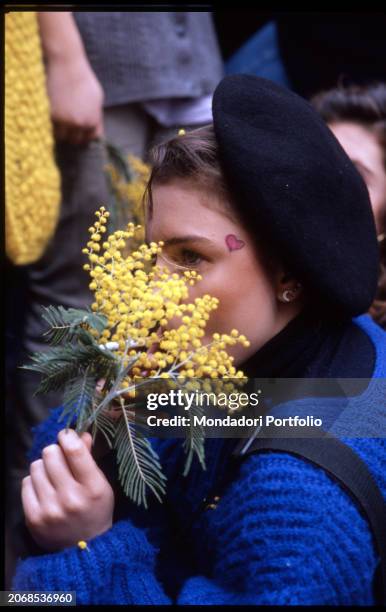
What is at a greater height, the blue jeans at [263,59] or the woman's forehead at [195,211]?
the woman's forehead at [195,211]

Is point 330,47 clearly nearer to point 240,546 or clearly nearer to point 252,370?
point 252,370

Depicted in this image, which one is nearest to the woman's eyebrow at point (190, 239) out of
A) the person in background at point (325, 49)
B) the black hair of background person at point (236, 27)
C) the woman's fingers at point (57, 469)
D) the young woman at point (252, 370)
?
the young woman at point (252, 370)

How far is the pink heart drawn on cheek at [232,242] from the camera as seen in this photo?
4.54ft

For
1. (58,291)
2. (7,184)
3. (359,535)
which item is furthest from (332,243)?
(58,291)

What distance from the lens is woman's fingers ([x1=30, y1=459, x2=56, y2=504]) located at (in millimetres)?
1322

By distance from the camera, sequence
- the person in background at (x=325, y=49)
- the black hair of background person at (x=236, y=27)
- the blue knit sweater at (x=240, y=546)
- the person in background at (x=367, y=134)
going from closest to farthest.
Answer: the blue knit sweater at (x=240, y=546)
the person in background at (x=367, y=134)
the person in background at (x=325, y=49)
the black hair of background person at (x=236, y=27)

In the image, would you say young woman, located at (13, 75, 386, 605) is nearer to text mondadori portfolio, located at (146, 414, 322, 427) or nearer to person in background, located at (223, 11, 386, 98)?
text mondadori portfolio, located at (146, 414, 322, 427)

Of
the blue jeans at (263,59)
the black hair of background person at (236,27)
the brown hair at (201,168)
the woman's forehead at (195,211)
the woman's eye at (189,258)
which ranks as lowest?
the black hair of background person at (236,27)

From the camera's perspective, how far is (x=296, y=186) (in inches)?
52.7

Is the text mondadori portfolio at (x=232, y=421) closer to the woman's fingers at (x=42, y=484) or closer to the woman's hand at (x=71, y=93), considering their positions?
the woman's fingers at (x=42, y=484)

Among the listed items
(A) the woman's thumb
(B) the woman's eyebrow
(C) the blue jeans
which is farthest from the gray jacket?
(A) the woman's thumb

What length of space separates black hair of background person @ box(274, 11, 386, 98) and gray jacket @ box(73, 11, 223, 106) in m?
0.46

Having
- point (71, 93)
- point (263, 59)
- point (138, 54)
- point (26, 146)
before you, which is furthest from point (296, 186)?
point (263, 59)

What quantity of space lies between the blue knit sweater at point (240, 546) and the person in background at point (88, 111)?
84cm
